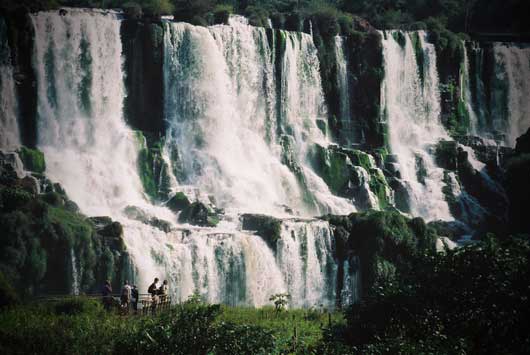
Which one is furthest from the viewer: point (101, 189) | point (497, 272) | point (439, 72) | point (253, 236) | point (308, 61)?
point (439, 72)

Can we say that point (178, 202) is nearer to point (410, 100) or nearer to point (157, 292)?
point (157, 292)

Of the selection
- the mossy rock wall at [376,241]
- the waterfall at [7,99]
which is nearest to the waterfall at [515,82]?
the mossy rock wall at [376,241]

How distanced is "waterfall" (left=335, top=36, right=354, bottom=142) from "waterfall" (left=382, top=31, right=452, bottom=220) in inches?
123

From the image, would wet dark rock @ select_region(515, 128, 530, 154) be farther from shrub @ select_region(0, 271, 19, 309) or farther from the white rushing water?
shrub @ select_region(0, 271, 19, 309)

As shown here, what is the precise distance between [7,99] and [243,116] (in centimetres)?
1501

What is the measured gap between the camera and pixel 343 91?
62.1 metres

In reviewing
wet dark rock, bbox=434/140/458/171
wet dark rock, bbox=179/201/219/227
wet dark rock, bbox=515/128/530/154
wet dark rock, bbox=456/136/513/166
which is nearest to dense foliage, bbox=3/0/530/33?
wet dark rock, bbox=434/140/458/171

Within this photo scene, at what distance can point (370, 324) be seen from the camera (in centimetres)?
2683

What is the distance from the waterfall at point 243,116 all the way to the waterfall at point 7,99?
9.11m

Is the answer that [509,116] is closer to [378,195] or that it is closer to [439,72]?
[439,72]

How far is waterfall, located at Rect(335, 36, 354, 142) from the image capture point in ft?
203

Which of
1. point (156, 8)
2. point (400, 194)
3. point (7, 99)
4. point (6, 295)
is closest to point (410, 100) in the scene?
point (400, 194)

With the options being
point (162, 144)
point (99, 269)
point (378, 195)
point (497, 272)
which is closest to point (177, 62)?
point (162, 144)

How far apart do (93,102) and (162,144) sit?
434cm
